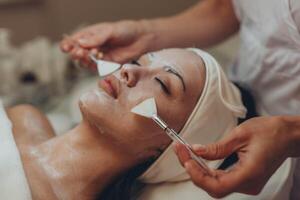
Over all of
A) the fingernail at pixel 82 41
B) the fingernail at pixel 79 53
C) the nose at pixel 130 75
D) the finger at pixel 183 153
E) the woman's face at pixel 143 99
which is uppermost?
the fingernail at pixel 82 41

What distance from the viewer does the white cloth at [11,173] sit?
3.70ft

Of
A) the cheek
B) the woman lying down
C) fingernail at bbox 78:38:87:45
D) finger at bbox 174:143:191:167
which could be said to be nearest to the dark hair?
the woman lying down

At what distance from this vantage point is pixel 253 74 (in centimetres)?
141

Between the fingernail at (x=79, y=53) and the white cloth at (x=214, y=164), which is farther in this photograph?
the fingernail at (x=79, y=53)

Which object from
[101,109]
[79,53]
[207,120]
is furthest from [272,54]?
[79,53]

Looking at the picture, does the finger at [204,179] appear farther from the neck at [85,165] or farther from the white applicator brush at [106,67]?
the white applicator brush at [106,67]

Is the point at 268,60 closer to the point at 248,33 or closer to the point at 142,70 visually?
the point at 248,33

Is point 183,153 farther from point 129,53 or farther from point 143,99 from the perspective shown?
point 129,53

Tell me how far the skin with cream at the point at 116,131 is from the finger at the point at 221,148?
264mm

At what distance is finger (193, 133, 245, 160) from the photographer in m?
0.94

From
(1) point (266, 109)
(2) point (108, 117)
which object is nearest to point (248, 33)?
(1) point (266, 109)

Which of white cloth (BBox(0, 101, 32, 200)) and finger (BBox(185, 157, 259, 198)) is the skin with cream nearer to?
white cloth (BBox(0, 101, 32, 200))

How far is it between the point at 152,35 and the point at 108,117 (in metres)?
0.48

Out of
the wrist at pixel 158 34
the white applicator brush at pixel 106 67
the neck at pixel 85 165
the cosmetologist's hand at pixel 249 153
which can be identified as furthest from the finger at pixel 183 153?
the wrist at pixel 158 34
